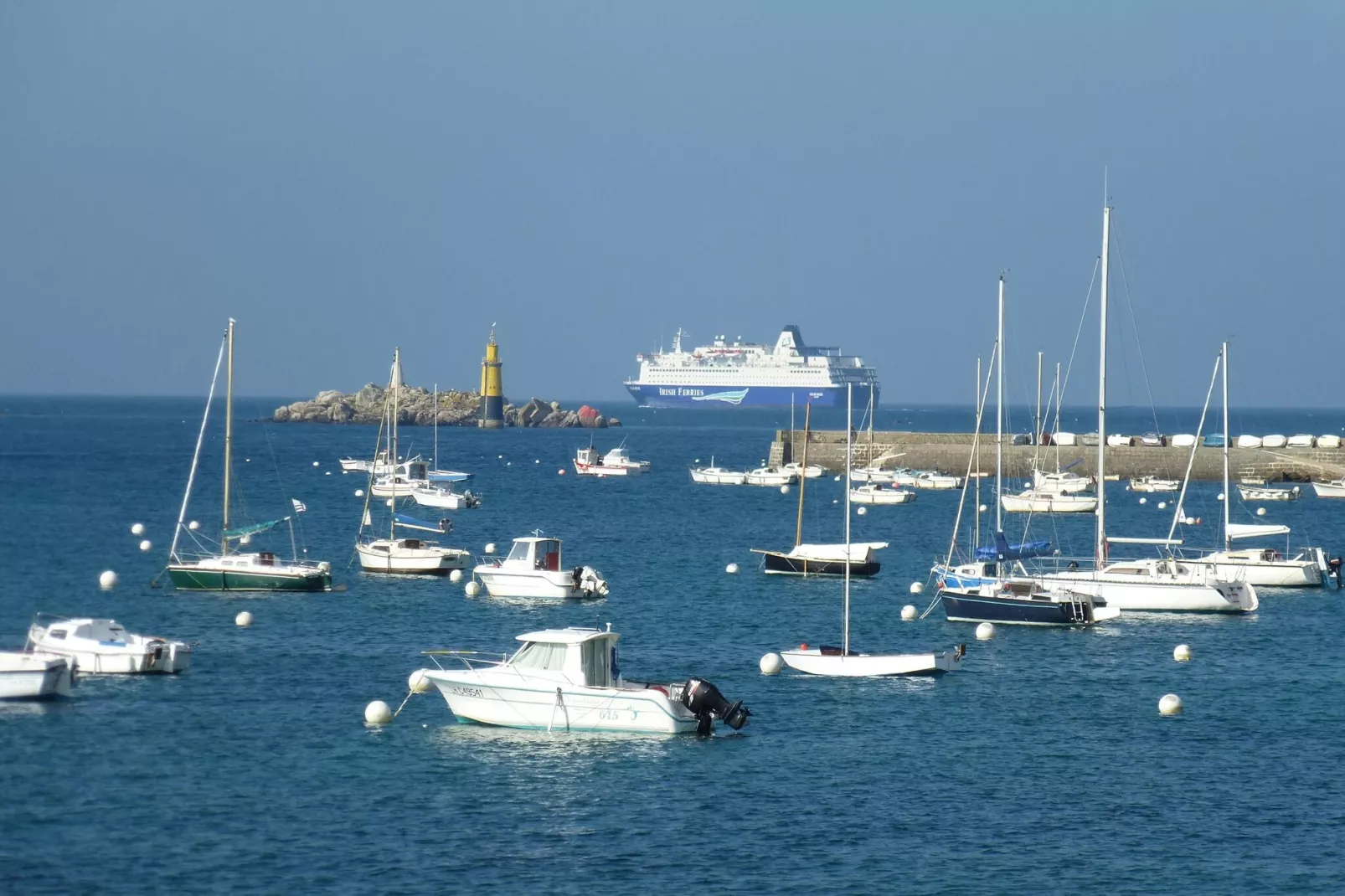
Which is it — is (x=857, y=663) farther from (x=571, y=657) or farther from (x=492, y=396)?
(x=492, y=396)

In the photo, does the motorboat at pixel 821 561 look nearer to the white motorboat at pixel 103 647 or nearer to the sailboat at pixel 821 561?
the sailboat at pixel 821 561

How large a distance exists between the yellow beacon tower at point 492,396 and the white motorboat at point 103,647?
424 ft

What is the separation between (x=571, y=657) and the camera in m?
23.6

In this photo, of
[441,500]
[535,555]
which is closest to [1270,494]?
[441,500]

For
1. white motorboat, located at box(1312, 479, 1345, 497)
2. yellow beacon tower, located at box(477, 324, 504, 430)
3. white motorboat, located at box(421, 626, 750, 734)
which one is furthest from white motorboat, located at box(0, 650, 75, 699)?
yellow beacon tower, located at box(477, 324, 504, 430)

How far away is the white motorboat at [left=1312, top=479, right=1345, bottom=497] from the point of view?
75688mm

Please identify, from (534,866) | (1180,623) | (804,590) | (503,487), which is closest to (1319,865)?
(534,866)

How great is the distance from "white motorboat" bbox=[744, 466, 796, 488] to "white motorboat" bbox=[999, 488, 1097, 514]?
17388 millimetres

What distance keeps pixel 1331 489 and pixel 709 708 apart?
60067 mm

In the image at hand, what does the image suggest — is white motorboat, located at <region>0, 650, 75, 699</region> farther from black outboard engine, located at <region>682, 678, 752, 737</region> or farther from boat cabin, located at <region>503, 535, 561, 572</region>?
boat cabin, located at <region>503, 535, 561, 572</region>

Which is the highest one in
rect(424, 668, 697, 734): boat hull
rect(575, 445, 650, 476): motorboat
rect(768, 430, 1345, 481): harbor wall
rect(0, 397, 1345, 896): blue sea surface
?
rect(768, 430, 1345, 481): harbor wall

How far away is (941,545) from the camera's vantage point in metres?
54.9

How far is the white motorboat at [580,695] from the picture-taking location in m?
23.6

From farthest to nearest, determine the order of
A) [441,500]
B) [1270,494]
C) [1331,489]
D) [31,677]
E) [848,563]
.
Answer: [1331,489]
[1270,494]
[441,500]
[848,563]
[31,677]
